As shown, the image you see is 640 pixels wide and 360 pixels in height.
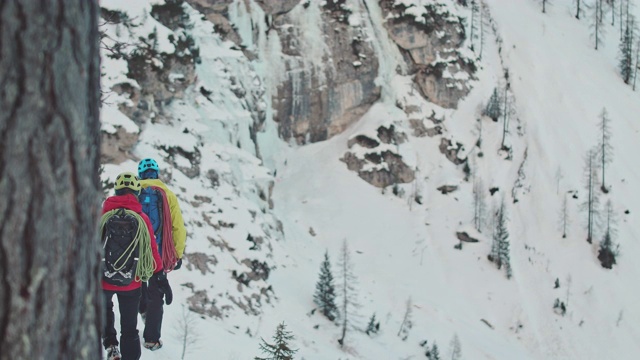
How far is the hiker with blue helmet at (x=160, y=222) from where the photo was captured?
609 centimetres

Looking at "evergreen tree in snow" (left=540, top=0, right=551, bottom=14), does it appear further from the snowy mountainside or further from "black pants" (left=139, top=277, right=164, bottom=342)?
"black pants" (left=139, top=277, right=164, bottom=342)

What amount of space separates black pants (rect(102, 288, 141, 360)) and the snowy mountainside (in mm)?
2184

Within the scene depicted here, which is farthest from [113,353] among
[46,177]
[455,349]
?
[455,349]

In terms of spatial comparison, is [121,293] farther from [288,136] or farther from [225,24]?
[288,136]

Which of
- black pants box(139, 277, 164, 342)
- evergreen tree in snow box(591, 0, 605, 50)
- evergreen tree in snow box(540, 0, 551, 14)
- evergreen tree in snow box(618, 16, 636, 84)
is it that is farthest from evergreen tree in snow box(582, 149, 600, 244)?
black pants box(139, 277, 164, 342)

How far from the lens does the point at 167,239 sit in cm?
625

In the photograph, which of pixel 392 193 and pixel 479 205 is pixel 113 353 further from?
pixel 479 205

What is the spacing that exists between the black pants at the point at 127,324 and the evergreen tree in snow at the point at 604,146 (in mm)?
49206

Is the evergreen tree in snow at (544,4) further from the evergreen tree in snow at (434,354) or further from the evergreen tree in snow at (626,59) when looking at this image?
the evergreen tree in snow at (434,354)

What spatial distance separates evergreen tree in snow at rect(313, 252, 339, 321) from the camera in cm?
2813

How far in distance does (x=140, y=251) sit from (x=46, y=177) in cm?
353

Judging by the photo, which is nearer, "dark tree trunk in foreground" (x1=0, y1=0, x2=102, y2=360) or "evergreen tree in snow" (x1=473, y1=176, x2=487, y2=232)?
"dark tree trunk in foreground" (x1=0, y1=0, x2=102, y2=360)

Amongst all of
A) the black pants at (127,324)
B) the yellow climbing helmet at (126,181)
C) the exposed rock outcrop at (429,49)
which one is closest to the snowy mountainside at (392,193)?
the exposed rock outcrop at (429,49)

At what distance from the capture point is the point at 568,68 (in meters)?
62.1
